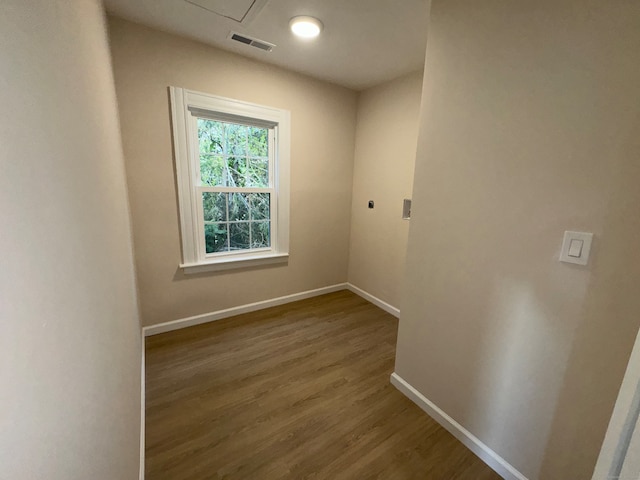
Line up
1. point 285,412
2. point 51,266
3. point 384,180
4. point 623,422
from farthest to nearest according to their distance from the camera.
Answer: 1. point 384,180
2. point 285,412
3. point 623,422
4. point 51,266

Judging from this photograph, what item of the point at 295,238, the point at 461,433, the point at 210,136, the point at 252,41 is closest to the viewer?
the point at 461,433

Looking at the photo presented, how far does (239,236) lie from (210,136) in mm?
998

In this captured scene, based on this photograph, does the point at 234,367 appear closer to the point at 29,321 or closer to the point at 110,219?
the point at 110,219

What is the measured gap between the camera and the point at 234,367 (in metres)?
2.03

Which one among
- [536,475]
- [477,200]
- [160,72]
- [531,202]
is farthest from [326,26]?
[536,475]

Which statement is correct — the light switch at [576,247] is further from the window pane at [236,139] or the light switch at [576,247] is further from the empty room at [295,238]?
the window pane at [236,139]

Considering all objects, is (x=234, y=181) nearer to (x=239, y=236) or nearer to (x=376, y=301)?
(x=239, y=236)

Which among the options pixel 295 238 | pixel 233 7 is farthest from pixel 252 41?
pixel 295 238

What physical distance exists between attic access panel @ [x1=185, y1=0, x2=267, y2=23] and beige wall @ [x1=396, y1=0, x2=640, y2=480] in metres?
1.12

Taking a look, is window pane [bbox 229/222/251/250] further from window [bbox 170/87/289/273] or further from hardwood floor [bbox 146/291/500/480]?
hardwood floor [bbox 146/291/500/480]

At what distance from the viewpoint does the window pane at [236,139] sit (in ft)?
8.23

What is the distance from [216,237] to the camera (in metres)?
2.63

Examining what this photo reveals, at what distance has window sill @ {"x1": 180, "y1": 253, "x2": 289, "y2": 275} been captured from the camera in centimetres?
246

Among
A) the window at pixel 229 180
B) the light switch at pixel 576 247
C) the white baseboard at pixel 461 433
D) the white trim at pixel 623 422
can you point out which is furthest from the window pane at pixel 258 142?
the white trim at pixel 623 422
